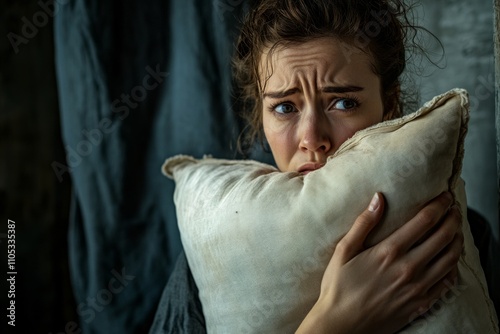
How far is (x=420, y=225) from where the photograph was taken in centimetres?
81

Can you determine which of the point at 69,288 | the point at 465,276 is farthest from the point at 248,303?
the point at 69,288

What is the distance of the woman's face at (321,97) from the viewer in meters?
0.99

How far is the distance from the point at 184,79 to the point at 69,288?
68 centimetres

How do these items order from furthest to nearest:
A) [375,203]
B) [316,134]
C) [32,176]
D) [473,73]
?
1. [32,176]
2. [473,73]
3. [316,134]
4. [375,203]

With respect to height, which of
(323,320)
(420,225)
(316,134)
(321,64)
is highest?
(321,64)

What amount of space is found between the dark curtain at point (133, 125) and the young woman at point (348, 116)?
19 cm

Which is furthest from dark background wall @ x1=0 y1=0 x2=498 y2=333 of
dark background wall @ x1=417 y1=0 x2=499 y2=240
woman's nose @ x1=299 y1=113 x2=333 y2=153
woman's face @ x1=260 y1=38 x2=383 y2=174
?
woman's nose @ x1=299 y1=113 x2=333 y2=153

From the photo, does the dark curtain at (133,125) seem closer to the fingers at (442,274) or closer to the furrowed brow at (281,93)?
the furrowed brow at (281,93)

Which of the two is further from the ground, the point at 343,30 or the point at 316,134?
the point at 343,30

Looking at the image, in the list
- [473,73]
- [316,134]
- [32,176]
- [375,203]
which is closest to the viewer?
[375,203]

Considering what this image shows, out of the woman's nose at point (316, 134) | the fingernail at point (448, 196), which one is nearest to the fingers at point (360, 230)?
the fingernail at point (448, 196)

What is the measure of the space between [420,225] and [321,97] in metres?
0.29

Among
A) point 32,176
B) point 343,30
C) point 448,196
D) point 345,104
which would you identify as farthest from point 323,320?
point 32,176

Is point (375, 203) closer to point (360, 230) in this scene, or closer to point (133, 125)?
point (360, 230)
